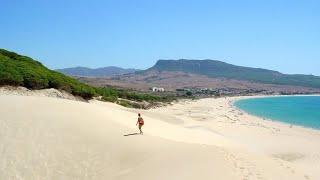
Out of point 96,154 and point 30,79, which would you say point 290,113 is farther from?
point 96,154

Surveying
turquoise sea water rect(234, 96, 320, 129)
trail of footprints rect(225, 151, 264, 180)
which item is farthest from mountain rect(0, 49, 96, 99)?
A: turquoise sea water rect(234, 96, 320, 129)

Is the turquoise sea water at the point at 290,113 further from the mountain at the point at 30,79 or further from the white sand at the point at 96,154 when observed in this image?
the white sand at the point at 96,154

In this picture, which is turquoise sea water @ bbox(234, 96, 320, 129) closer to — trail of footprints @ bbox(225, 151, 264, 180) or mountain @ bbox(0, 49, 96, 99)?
mountain @ bbox(0, 49, 96, 99)

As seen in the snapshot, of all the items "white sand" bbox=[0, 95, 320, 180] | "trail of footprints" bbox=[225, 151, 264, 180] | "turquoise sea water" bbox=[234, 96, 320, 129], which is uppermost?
"white sand" bbox=[0, 95, 320, 180]

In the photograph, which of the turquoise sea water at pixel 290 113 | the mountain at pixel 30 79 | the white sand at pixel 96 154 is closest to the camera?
the white sand at pixel 96 154

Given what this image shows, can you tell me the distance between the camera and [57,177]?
1730 cm

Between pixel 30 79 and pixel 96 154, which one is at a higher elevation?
pixel 30 79

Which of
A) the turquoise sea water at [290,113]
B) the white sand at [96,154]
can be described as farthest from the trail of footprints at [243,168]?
the turquoise sea water at [290,113]

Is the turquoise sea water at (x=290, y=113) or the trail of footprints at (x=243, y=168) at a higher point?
the trail of footprints at (x=243, y=168)

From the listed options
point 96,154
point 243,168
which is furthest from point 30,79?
point 243,168

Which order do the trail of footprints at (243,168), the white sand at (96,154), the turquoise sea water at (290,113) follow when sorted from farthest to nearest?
the turquoise sea water at (290,113), the trail of footprints at (243,168), the white sand at (96,154)

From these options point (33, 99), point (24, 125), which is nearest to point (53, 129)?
point (24, 125)

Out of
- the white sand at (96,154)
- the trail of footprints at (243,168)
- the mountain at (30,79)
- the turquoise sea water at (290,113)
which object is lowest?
the turquoise sea water at (290,113)

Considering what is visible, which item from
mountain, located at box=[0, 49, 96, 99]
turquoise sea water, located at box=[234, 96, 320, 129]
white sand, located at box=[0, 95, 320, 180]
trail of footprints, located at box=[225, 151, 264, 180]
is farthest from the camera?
turquoise sea water, located at box=[234, 96, 320, 129]
